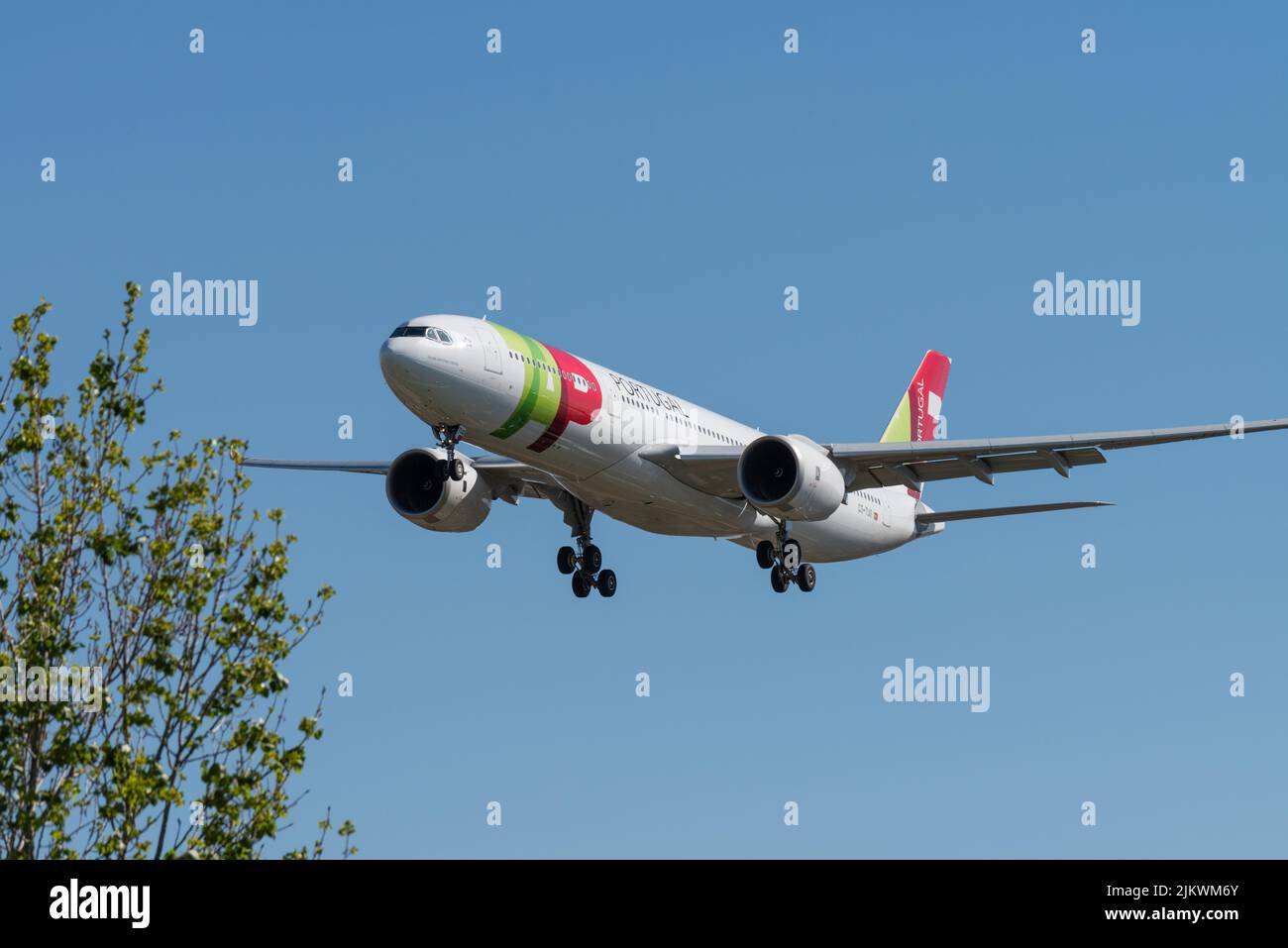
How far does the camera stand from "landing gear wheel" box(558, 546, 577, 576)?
43.6 m

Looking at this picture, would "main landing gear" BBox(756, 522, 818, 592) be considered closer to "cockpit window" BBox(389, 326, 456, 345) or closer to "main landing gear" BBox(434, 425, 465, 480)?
"main landing gear" BBox(434, 425, 465, 480)

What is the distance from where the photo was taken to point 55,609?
23.7 metres

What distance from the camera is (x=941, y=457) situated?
40844mm

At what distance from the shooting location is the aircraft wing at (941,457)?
39.1m

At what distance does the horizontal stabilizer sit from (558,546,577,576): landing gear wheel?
10.8 m

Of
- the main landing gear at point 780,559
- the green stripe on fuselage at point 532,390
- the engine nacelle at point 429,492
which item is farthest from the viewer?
the main landing gear at point 780,559

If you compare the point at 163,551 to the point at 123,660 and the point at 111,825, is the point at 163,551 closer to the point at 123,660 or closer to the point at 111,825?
the point at 123,660

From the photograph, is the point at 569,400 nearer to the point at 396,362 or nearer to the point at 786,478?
the point at 396,362

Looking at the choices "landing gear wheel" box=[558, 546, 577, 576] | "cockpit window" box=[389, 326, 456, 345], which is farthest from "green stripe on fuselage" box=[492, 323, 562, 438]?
"landing gear wheel" box=[558, 546, 577, 576]

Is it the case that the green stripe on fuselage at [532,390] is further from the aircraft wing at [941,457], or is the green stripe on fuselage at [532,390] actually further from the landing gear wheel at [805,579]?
the landing gear wheel at [805,579]

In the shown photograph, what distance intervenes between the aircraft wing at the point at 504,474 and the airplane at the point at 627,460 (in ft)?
0.16

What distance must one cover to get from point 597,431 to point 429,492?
586 centimetres

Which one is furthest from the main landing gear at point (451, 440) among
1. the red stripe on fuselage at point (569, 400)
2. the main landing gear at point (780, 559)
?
the main landing gear at point (780, 559)

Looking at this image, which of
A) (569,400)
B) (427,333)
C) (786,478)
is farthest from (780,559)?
(427,333)
